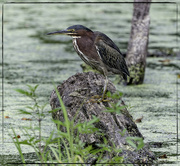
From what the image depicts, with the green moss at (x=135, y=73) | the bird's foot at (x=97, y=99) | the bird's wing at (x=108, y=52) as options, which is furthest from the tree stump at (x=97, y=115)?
the green moss at (x=135, y=73)

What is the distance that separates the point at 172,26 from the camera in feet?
30.5

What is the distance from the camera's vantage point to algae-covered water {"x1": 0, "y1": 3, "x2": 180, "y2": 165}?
162 inches

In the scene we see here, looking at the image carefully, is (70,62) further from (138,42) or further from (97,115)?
(97,115)

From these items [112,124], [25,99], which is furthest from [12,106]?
[112,124]

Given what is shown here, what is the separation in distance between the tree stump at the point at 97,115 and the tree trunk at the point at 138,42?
216 cm

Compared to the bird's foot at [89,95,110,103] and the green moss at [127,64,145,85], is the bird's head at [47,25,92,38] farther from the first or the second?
the green moss at [127,64,145,85]

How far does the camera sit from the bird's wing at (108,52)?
3434 millimetres

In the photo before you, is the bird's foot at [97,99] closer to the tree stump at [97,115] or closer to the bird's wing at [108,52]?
the tree stump at [97,115]

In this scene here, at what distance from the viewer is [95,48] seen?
3.40m

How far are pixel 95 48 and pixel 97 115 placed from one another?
581mm

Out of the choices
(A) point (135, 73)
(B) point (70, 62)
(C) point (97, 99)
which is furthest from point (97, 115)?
(B) point (70, 62)

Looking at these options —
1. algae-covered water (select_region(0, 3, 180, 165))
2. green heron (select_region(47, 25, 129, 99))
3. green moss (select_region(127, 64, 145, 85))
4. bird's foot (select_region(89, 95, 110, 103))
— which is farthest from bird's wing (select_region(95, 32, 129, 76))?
green moss (select_region(127, 64, 145, 85))

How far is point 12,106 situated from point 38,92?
1.98ft

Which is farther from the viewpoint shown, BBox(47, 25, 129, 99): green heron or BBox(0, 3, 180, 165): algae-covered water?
BBox(0, 3, 180, 165): algae-covered water
